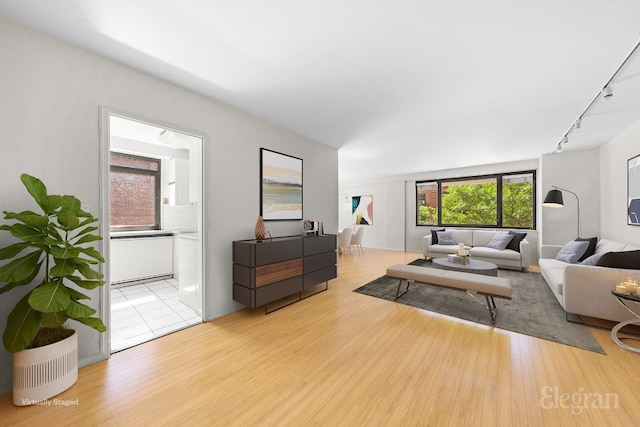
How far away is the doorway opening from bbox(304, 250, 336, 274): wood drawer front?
1420 mm

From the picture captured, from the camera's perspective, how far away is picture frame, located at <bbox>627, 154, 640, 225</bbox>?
3.32m

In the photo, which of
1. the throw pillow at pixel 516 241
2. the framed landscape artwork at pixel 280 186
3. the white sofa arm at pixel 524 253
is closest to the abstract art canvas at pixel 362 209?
the throw pillow at pixel 516 241

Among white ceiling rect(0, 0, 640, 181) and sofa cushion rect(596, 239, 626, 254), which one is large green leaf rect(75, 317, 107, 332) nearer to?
white ceiling rect(0, 0, 640, 181)

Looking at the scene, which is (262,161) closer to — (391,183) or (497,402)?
(497,402)

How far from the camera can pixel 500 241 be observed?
5.59 metres

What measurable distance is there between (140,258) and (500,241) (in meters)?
7.64

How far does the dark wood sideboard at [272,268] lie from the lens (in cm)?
284

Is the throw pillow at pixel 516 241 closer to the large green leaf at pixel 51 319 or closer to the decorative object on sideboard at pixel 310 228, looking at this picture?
the decorative object on sideboard at pixel 310 228

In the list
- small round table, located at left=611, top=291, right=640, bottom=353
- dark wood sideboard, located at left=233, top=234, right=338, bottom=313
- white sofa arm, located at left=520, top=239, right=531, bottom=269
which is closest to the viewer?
small round table, located at left=611, top=291, right=640, bottom=353

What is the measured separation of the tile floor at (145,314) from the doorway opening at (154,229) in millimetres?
11

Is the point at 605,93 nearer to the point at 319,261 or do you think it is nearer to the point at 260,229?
the point at 319,261

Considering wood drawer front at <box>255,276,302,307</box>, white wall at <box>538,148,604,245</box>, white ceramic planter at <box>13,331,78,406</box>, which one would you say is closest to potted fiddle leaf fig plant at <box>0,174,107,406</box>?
white ceramic planter at <box>13,331,78,406</box>

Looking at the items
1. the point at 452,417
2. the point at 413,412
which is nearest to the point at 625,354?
the point at 452,417

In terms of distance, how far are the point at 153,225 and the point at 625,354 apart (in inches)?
265
